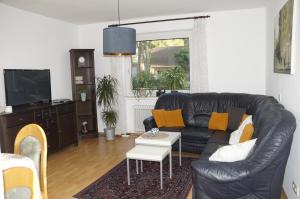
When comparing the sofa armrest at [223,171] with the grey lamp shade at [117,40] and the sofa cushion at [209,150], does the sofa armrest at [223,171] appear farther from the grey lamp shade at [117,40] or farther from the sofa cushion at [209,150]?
the grey lamp shade at [117,40]

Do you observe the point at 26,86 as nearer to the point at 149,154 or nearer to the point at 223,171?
the point at 149,154

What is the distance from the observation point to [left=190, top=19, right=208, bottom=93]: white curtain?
16.8ft

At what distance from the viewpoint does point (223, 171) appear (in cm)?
214

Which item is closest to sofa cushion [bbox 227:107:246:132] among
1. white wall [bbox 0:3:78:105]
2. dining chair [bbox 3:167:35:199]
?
dining chair [bbox 3:167:35:199]

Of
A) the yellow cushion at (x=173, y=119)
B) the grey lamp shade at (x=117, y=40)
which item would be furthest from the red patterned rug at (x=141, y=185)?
the grey lamp shade at (x=117, y=40)

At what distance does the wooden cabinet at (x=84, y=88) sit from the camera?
567cm

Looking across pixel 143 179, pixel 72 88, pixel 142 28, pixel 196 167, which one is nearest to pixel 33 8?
pixel 72 88

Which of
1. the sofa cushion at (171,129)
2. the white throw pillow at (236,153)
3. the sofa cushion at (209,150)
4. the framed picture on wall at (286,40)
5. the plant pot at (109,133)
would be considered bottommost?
the plant pot at (109,133)

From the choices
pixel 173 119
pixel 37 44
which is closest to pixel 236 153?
pixel 173 119

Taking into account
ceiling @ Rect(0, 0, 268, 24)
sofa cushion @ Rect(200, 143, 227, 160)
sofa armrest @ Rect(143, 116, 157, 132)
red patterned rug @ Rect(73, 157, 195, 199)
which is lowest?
red patterned rug @ Rect(73, 157, 195, 199)

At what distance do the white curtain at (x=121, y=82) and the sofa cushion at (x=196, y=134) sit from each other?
1.90 metres

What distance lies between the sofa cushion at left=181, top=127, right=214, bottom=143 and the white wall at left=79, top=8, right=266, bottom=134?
4.17 feet

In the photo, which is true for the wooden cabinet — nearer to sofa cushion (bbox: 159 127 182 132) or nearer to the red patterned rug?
sofa cushion (bbox: 159 127 182 132)

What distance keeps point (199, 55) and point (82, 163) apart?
3016 millimetres
